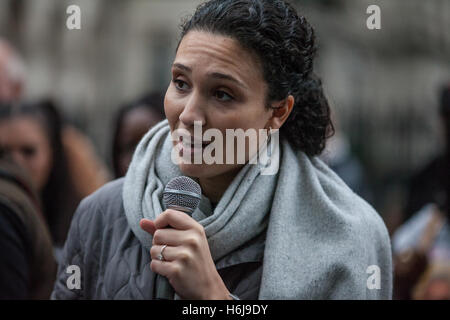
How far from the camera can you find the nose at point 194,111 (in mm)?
2113

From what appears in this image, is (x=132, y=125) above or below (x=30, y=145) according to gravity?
above

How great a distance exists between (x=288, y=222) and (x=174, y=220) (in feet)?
1.55

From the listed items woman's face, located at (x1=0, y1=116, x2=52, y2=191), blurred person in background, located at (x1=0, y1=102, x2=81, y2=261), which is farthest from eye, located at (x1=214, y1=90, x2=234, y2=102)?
woman's face, located at (x1=0, y1=116, x2=52, y2=191)

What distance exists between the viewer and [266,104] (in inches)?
88.0

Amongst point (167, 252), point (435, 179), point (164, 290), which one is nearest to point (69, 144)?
point (435, 179)

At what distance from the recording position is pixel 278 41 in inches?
86.3

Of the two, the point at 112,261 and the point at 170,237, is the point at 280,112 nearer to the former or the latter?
the point at 170,237

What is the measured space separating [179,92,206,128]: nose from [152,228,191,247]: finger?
1.12 feet

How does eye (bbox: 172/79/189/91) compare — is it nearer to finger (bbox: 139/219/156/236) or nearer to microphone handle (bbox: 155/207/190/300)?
finger (bbox: 139/219/156/236)

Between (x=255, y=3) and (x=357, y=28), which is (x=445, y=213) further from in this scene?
(x=357, y=28)

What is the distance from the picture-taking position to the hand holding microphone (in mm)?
1974

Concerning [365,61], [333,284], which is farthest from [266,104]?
[365,61]

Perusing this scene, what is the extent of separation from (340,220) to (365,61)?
40.3 ft
